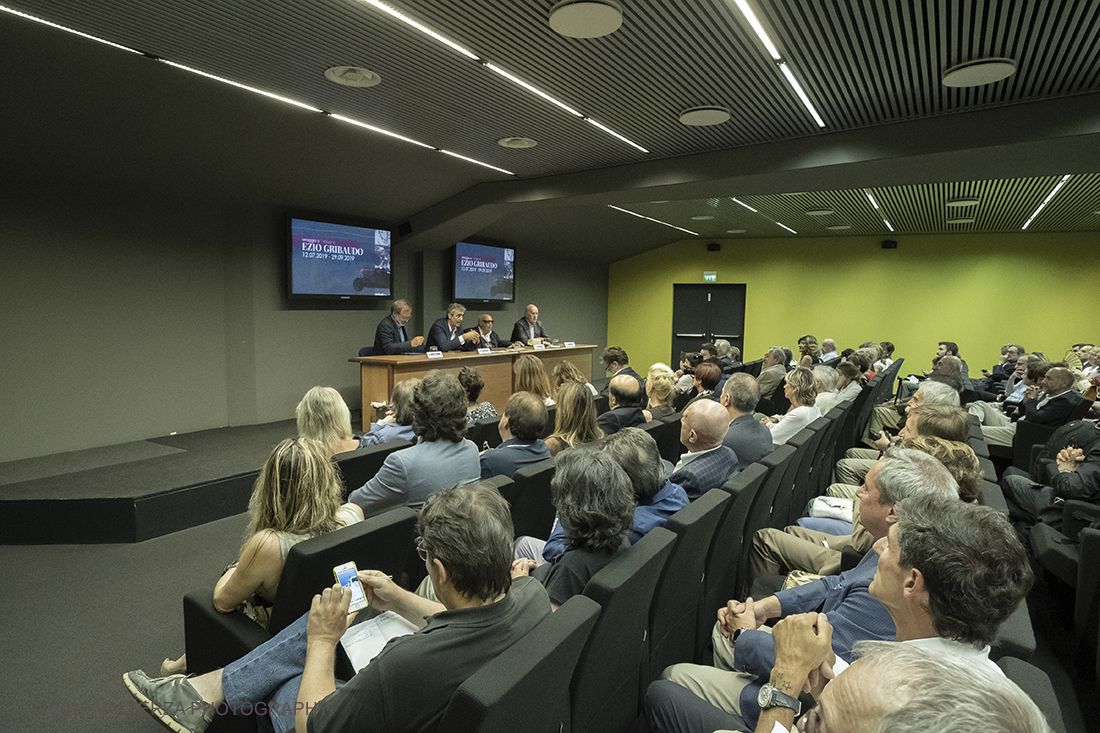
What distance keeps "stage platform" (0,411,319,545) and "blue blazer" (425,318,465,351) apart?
2.28 m

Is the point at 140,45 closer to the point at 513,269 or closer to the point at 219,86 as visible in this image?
the point at 219,86

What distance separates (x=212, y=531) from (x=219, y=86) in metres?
3.37

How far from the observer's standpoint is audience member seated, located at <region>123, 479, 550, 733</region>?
1.15 metres

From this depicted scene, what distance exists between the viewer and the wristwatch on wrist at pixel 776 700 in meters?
1.20

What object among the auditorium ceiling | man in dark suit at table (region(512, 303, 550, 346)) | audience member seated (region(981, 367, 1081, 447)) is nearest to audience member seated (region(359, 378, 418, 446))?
the auditorium ceiling

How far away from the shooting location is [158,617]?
9.16 ft

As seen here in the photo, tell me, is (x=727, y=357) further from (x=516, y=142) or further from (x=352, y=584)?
(x=352, y=584)

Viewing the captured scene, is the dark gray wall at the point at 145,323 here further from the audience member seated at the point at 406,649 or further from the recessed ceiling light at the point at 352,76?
the audience member seated at the point at 406,649

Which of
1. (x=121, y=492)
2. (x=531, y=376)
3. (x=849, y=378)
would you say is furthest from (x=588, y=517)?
(x=849, y=378)

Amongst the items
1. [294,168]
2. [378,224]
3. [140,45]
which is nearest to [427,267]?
[378,224]

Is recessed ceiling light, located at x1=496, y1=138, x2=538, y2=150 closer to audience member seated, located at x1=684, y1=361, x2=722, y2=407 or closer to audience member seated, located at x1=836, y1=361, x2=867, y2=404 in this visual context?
audience member seated, located at x1=684, y1=361, x2=722, y2=407

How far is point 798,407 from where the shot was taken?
3979 millimetres

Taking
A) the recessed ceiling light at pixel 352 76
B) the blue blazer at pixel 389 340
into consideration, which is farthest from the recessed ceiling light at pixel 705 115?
the blue blazer at pixel 389 340

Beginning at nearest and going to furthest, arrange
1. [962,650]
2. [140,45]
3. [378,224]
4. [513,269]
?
[962,650]
[140,45]
[378,224]
[513,269]
